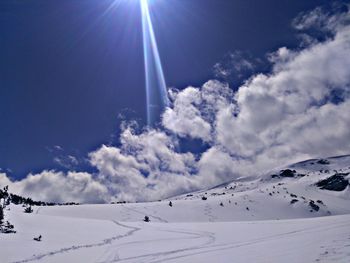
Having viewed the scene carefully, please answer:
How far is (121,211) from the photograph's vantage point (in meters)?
57.1

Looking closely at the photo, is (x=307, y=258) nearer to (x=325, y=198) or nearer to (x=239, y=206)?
(x=239, y=206)

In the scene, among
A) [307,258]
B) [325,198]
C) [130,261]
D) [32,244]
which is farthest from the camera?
[325,198]

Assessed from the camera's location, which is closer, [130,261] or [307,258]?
Result: [307,258]

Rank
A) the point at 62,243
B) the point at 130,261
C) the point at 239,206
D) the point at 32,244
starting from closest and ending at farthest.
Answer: the point at 130,261 → the point at 32,244 → the point at 62,243 → the point at 239,206

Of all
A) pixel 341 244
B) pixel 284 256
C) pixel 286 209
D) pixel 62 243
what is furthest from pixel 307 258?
pixel 286 209

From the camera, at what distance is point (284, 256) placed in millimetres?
12266

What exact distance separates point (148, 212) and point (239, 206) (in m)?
24.1

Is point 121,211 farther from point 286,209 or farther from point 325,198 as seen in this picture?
point 325,198

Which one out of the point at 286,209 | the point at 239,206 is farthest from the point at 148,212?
the point at 286,209

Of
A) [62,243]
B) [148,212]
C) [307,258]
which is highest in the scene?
[148,212]

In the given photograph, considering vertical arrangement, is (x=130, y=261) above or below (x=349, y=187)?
below

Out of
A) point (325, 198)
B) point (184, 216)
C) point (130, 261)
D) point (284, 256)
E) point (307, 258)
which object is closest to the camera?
point (307, 258)

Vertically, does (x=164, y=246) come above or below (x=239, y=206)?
below

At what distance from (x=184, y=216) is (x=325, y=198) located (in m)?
62.4
